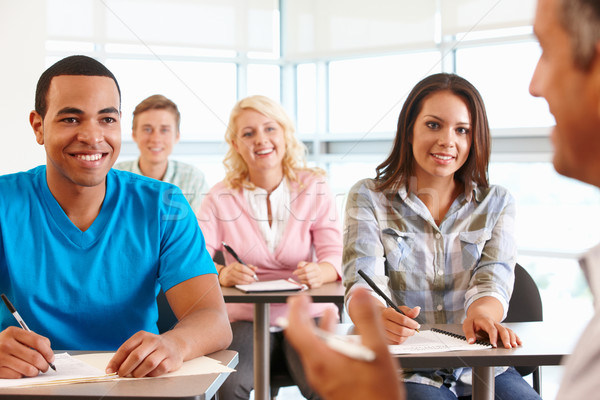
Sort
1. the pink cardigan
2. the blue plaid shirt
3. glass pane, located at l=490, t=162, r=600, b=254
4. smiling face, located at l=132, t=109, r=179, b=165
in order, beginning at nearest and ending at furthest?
1. the blue plaid shirt
2. the pink cardigan
3. smiling face, located at l=132, t=109, r=179, b=165
4. glass pane, located at l=490, t=162, r=600, b=254

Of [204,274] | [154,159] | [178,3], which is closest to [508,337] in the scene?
[204,274]

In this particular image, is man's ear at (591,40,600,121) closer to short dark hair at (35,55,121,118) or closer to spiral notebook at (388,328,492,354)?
spiral notebook at (388,328,492,354)

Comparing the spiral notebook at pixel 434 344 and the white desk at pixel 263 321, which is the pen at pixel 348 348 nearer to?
the spiral notebook at pixel 434 344

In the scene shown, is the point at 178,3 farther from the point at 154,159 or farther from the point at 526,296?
the point at 526,296

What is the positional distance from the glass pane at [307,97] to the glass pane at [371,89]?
147 millimetres

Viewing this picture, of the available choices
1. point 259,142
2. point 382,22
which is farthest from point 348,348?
point 382,22

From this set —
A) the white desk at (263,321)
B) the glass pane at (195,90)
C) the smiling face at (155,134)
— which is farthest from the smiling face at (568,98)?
the glass pane at (195,90)

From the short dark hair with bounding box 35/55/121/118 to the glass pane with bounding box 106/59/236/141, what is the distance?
3.45 m

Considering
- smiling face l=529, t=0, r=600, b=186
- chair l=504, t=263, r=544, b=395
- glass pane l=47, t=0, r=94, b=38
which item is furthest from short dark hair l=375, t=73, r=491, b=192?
glass pane l=47, t=0, r=94, b=38

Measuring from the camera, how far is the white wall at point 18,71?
311 cm

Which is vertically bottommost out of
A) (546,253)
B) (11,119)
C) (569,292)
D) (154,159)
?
(569,292)

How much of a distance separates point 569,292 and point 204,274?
3238mm

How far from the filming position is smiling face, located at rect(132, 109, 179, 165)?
3.08 m

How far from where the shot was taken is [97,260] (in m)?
1.27
